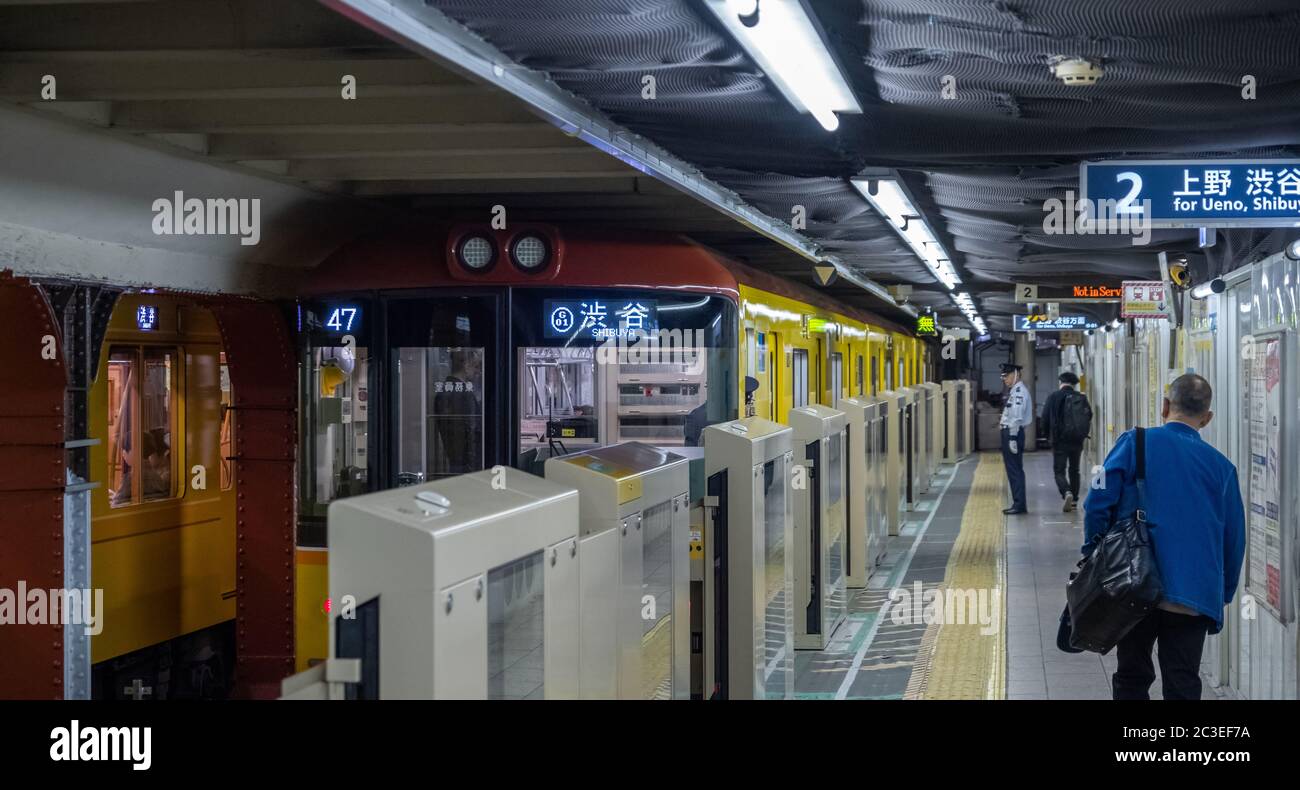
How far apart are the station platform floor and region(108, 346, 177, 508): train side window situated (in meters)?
3.75

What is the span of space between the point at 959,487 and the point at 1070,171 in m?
12.6

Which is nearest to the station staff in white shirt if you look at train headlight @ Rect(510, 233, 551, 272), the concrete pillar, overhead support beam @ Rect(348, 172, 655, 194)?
overhead support beam @ Rect(348, 172, 655, 194)

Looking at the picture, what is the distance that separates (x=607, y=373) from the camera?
610 centimetres

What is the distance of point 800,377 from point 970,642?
2.78 m

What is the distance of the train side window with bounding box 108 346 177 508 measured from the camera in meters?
7.19

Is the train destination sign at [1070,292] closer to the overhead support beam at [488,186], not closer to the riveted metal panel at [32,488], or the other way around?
the overhead support beam at [488,186]

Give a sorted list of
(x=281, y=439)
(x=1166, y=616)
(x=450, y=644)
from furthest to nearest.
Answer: (x=281, y=439) < (x=1166, y=616) < (x=450, y=644)

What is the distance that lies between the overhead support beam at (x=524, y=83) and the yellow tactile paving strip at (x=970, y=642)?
93.5 inches

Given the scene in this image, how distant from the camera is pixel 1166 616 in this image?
14.4 feet

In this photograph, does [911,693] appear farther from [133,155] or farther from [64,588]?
[133,155]

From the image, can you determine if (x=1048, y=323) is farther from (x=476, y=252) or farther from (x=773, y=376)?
(x=476, y=252)

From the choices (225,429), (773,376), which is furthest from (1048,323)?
(225,429)

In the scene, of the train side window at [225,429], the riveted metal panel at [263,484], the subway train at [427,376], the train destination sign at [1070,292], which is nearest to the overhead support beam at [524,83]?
the subway train at [427,376]
